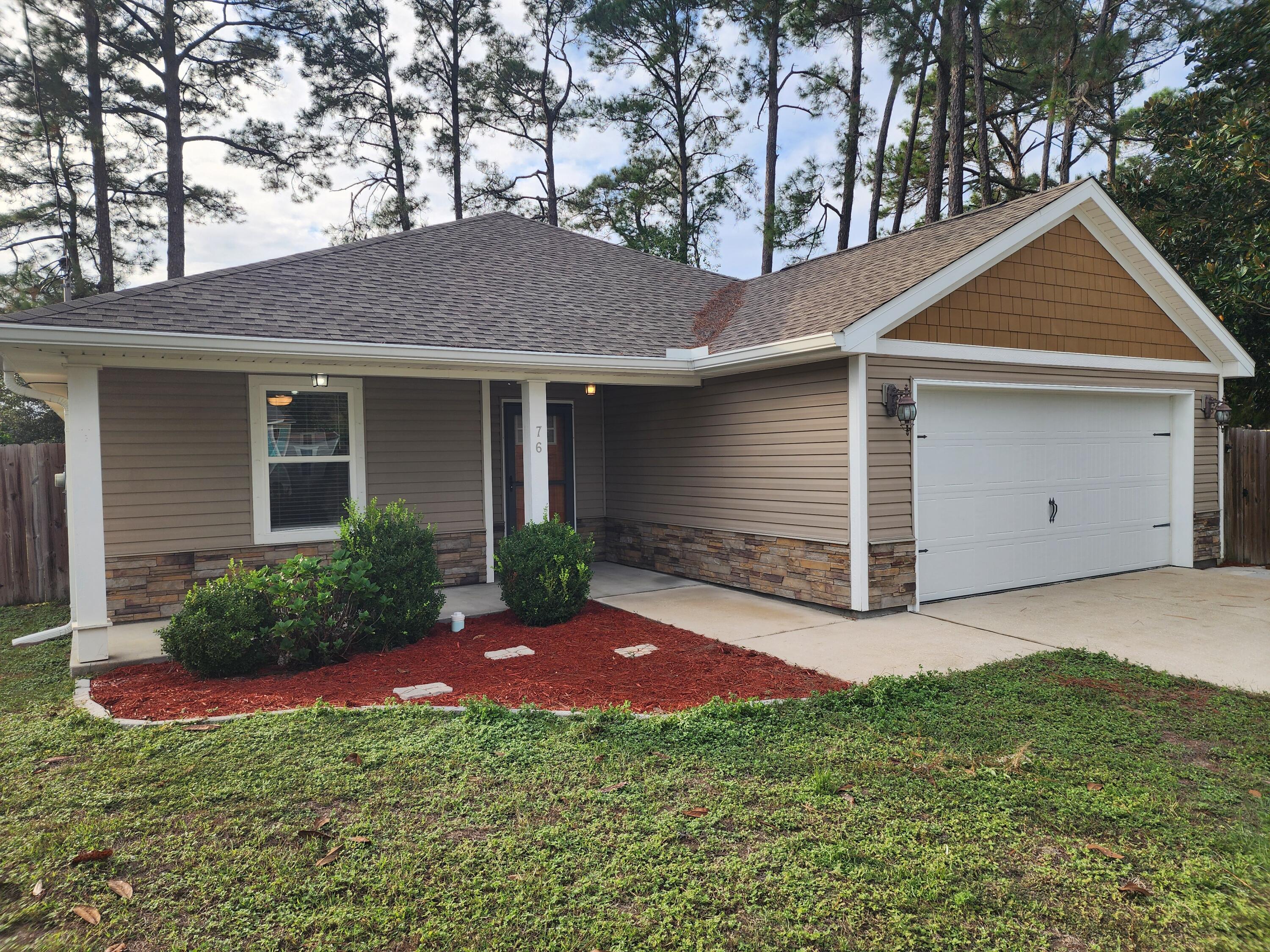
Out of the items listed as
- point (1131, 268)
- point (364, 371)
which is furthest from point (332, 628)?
point (1131, 268)

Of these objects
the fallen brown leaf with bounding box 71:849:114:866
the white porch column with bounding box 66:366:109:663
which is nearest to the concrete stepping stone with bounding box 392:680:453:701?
the fallen brown leaf with bounding box 71:849:114:866

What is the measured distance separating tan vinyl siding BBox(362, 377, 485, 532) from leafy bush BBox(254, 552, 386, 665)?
263 centimetres

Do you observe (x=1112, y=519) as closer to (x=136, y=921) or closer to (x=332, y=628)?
(x=332, y=628)

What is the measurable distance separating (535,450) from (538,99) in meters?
15.8

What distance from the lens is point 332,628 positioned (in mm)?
5887

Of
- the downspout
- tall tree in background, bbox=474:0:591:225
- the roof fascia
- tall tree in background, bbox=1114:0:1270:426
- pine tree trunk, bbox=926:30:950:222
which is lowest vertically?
the downspout

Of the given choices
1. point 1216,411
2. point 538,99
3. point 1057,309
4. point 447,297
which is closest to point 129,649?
point 447,297

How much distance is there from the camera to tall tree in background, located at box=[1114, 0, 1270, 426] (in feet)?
32.4

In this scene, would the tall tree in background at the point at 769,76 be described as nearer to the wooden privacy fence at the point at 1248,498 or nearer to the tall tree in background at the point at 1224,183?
the tall tree in background at the point at 1224,183

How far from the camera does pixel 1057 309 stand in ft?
26.8

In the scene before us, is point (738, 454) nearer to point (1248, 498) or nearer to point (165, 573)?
point (165, 573)

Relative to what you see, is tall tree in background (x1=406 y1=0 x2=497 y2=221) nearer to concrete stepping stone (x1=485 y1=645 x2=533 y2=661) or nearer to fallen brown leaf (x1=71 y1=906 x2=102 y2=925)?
concrete stepping stone (x1=485 y1=645 x2=533 y2=661)

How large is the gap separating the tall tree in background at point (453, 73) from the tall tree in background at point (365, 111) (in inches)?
22.6

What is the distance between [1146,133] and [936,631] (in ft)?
38.2
